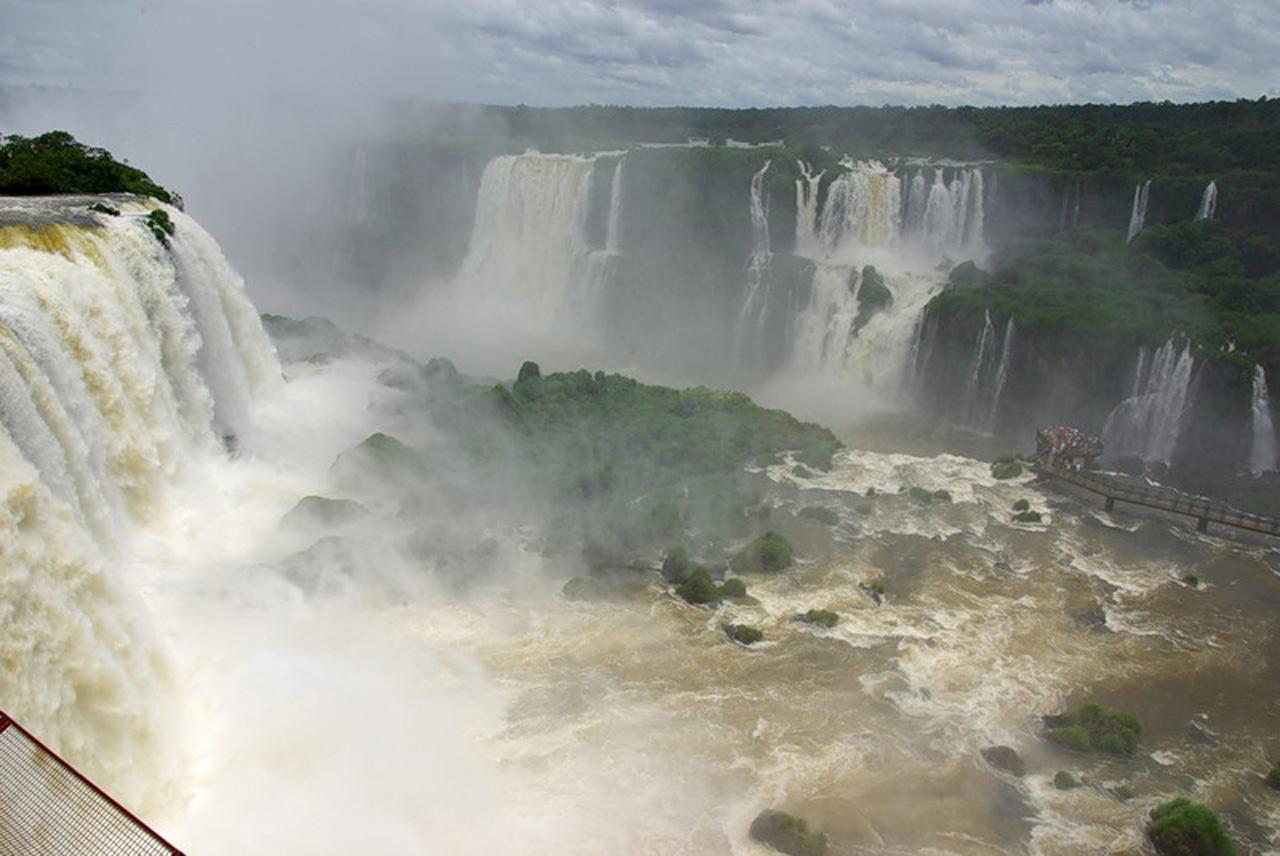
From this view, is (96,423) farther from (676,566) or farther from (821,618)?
(821,618)

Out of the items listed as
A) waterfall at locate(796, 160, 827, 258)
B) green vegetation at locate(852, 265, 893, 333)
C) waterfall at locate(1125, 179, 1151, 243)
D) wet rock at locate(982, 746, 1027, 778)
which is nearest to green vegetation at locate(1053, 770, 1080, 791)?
wet rock at locate(982, 746, 1027, 778)

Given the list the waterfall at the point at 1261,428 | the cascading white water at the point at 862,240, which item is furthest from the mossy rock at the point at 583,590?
the waterfall at the point at 1261,428

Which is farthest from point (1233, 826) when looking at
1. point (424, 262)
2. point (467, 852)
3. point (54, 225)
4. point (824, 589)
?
point (424, 262)

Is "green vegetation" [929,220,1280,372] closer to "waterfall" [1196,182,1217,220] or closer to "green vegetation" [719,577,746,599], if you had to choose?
"waterfall" [1196,182,1217,220]

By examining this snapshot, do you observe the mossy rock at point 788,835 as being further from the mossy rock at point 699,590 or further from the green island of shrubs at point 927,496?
the green island of shrubs at point 927,496

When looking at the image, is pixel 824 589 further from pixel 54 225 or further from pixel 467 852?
pixel 54 225
